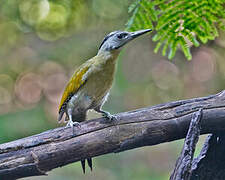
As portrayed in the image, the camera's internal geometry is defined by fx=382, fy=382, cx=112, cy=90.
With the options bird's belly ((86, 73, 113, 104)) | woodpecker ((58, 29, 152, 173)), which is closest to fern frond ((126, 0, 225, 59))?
woodpecker ((58, 29, 152, 173))

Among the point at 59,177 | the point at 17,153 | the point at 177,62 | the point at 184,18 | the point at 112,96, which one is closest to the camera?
the point at 17,153

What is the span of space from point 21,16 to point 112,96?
6.40 feet

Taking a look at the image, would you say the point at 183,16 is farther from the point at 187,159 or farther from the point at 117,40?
the point at 187,159

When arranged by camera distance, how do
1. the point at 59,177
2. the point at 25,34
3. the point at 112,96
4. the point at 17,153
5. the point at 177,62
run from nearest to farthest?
1. the point at 17,153
2. the point at 59,177
3. the point at 112,96
4. the point at 177,62
5. the point at 25,34

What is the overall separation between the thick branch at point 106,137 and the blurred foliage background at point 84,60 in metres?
2.61

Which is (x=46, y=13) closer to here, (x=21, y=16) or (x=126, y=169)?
(x=21, y=16)

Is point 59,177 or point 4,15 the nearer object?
point 59,177


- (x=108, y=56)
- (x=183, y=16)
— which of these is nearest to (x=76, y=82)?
(x=108, y=56)

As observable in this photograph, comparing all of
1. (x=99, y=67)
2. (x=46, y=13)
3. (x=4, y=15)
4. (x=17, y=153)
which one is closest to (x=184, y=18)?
(x=99, y=67)

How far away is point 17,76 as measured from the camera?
19.6 ft

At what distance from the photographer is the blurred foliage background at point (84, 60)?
527cm

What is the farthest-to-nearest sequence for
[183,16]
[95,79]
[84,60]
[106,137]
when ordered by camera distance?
1. [84,60]
2. [95,79]
3. [183,16]
4. [106,137]

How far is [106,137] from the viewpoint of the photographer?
2502 mm

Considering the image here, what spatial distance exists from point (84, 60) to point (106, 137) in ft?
10.7
